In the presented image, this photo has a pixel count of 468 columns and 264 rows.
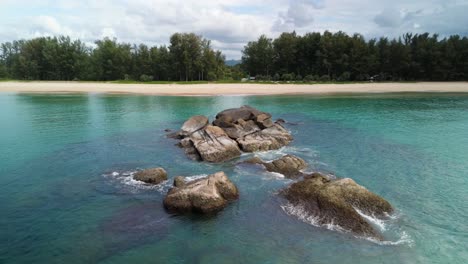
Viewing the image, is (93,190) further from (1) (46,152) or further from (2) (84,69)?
(2) (84,69)

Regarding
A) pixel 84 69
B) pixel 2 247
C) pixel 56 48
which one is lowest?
pixel 2 247

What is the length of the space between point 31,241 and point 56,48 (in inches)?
4970

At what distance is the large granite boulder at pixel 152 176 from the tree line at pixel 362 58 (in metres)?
86.6

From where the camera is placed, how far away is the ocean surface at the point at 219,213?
11.5m

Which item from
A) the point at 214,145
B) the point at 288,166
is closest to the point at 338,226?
the point at 288,166

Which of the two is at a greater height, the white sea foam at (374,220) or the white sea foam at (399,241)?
the white sea foam at (374,220)

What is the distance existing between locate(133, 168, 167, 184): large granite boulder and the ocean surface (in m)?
0.47

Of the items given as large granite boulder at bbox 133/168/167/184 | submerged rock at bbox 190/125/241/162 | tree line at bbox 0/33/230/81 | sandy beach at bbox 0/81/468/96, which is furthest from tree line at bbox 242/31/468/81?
large granite boulder at bbox 133/168/167/184

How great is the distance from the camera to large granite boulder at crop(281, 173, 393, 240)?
1307 cm

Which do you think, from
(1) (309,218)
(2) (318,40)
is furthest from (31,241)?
(2) (318,40)

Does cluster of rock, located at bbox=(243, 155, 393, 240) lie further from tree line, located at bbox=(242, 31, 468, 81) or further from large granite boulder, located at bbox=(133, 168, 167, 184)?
tree line, located at bbox=(242, 31, 468, 81)

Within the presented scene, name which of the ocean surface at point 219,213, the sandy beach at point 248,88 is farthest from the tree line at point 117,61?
the ocean surface at point 219,213

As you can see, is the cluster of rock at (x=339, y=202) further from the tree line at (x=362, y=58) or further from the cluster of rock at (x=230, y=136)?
the tree line at (x=362, y=58)

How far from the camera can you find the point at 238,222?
13648 millimetres
